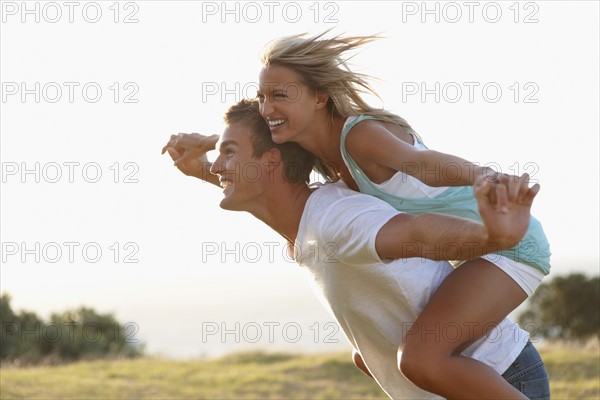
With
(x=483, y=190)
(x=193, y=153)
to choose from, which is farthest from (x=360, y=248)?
(x=193, y=153)

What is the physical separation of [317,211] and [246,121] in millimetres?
672

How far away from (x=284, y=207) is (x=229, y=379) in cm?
870

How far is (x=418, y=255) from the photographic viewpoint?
11.6 ft

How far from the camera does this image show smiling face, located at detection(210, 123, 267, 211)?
14.2 feet

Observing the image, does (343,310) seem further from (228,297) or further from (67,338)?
(228,297)

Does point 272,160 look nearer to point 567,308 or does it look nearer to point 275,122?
point 275,122

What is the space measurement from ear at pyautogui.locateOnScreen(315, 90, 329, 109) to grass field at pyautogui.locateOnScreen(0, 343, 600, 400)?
20.1ft

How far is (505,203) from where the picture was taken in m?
3.10

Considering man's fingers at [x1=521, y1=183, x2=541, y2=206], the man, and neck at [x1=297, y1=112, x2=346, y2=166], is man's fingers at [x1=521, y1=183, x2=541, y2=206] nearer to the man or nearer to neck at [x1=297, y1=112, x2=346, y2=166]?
the man

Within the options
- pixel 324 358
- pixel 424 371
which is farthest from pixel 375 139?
pixel 324 358

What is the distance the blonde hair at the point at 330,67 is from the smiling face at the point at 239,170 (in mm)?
421

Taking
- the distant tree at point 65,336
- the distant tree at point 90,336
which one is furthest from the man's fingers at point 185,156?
the distant tree at point 90,336

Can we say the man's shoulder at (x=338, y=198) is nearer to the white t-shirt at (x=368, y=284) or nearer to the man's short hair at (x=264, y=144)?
the white t-shirt at (x=368, y=284)

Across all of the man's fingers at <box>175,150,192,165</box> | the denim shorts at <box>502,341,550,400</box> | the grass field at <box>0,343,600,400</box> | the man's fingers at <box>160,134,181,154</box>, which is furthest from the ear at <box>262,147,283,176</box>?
the grass field at <box>0,343,600,400</box>
